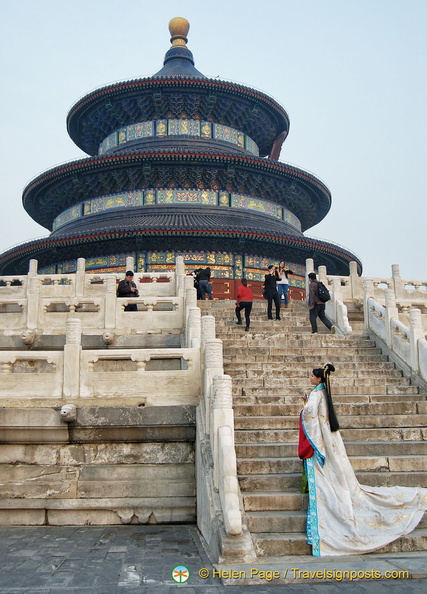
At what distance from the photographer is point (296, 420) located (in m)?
9.01

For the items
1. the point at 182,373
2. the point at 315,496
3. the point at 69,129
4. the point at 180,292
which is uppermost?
the point at 69,129

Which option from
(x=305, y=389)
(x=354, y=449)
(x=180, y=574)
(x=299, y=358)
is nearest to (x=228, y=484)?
(x=180, y=574)

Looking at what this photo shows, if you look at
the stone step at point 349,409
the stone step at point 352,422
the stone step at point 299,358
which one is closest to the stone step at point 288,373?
the stone step at point 299,358

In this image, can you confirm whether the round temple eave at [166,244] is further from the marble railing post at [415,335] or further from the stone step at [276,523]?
the stone step at [276,523]

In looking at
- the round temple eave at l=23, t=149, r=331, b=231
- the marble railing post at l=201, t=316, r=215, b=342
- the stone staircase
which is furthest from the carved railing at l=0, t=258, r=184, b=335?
the round temple eave at l=23, t=149, r=331, b=231

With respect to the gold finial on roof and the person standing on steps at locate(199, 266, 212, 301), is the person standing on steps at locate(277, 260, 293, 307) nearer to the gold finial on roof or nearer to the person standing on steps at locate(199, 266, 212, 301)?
the person standing on steps at locate(199, 266, 212, 301)

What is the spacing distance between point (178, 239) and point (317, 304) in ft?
40.2

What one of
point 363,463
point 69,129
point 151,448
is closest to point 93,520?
point 151,448

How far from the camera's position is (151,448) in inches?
348

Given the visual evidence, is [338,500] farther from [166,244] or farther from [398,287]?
[166,244]

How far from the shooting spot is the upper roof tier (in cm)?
3025

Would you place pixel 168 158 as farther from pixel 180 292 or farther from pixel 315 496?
pixel 315 496

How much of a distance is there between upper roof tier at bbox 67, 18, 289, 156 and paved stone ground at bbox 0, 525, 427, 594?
25.8 metres

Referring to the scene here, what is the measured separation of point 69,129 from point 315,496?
30709 millimetres
